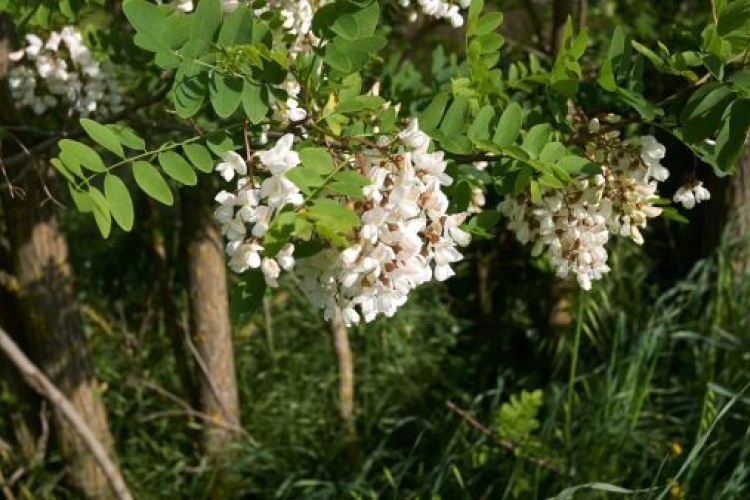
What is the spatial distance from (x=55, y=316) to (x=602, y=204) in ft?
6.48

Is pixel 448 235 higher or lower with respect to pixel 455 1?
lower

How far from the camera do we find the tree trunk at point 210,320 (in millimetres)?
3195

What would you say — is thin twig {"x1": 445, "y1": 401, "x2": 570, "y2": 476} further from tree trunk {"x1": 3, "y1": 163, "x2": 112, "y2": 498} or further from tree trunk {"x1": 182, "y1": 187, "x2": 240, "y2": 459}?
tree trunk {"x1": 3, "y1": 163, "x2": 112, "y2": 498}

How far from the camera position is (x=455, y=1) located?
73.0 inches

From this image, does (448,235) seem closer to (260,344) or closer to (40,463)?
(40,463)

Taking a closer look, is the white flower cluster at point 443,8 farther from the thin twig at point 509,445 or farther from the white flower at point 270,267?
the thin twig at point 509,445

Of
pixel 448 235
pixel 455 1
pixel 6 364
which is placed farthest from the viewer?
pixel 6 364

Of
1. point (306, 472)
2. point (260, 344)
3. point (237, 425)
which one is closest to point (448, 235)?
point (306, 472)

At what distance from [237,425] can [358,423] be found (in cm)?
46

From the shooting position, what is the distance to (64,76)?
2.28 m

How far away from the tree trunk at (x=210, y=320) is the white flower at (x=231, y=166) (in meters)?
1.77

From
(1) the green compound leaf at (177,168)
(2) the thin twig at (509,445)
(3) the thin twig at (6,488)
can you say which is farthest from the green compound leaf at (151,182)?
(3) the thin twig at (6,488)

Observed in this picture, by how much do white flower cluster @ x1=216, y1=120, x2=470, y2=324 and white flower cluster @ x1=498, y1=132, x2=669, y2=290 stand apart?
0.31 meters

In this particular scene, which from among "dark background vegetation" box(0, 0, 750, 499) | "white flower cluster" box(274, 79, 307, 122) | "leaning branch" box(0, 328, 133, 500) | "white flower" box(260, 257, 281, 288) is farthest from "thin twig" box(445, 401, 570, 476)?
"white flower" box(260, 257, 281, 288)
